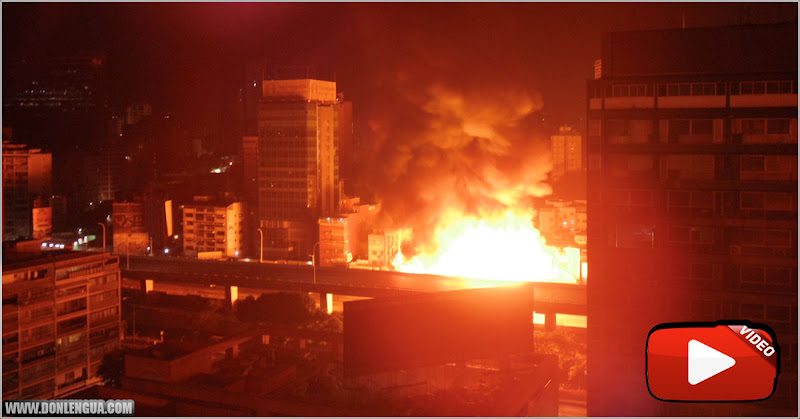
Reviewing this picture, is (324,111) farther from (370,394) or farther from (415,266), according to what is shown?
(370,394)

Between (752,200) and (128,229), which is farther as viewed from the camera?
(128,229)

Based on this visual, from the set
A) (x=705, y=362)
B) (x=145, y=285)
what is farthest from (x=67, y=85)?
(x=705, y=362)

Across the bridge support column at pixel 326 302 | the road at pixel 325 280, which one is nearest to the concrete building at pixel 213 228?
the road at pixel 325 280

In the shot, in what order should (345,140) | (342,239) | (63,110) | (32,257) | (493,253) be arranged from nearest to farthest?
(32,257)
(493,253)
(342,239)
(345,140)
(63,110)

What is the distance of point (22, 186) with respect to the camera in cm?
1847

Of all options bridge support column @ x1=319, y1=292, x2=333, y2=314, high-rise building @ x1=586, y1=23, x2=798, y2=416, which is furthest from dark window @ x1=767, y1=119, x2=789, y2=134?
bridge support column @ x1=319, y1=292, x2=333, y2=314

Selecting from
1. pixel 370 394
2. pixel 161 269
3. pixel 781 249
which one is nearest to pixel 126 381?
pixel 370 394

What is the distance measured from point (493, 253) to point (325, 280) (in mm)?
3515

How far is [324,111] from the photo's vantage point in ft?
54.4

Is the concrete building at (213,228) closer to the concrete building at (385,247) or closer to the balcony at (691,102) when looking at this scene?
the concrete building at (385,247)

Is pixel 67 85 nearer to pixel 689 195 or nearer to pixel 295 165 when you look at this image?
pixel 295 165

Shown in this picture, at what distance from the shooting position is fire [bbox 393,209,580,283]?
1311cm

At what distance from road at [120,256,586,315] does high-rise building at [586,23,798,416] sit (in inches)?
208

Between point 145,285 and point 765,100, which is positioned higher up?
point 765,100
